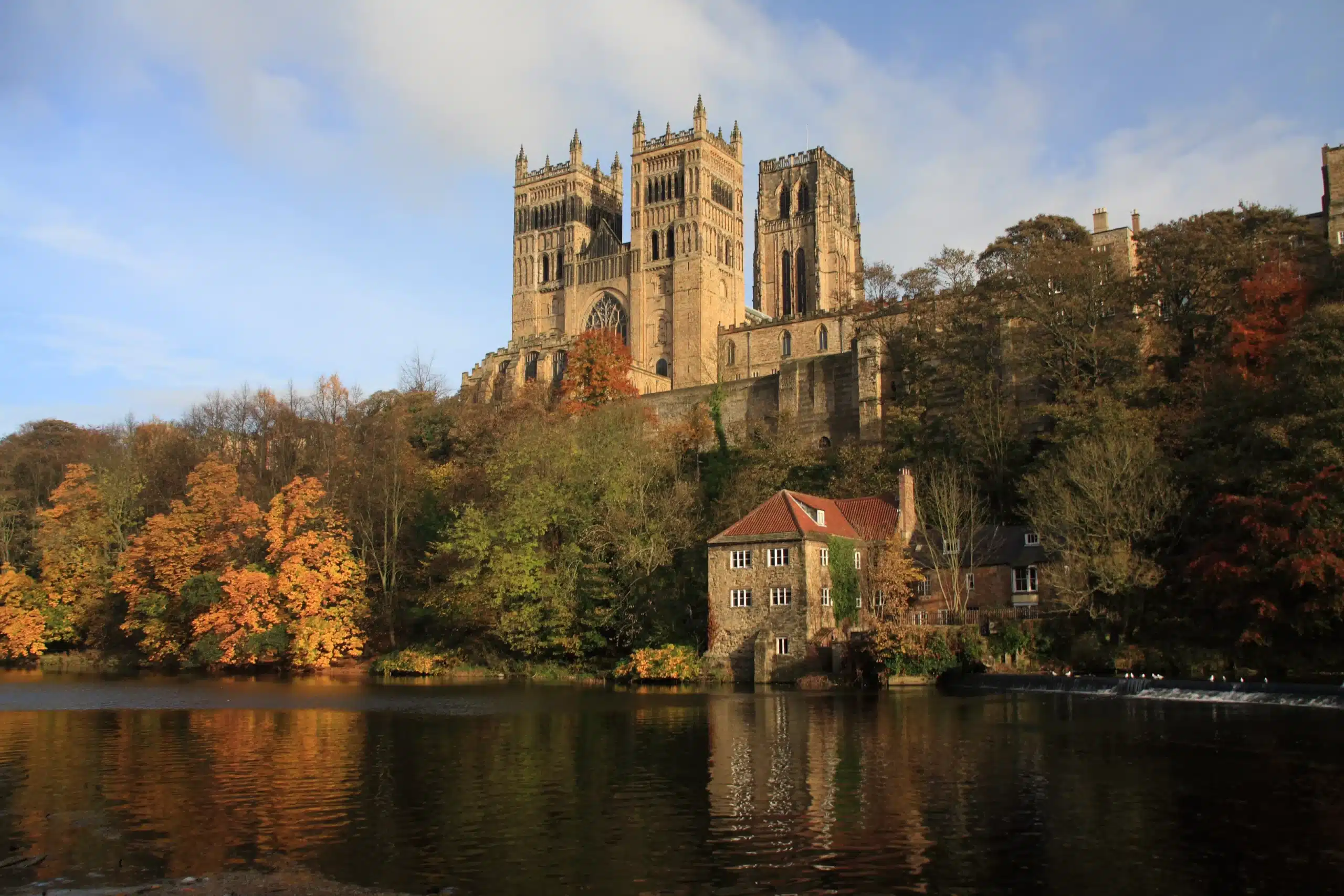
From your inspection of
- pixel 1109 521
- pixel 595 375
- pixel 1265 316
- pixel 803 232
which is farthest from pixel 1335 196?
pixel 803 232

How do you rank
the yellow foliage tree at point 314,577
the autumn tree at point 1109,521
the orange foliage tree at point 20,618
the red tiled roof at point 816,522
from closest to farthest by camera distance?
the autumn tree at point 1109,521, the red tiled roof at point 816,522, the yellow foliage tree at point 314,577, the orange foliage tree at point 20,618

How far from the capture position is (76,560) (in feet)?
183

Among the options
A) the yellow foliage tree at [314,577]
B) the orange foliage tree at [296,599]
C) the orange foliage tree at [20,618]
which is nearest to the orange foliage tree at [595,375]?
the yellow foliage tree at [314,577]

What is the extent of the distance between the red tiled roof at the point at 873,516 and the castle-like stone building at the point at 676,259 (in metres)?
37.2

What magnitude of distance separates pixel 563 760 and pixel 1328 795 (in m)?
12.7

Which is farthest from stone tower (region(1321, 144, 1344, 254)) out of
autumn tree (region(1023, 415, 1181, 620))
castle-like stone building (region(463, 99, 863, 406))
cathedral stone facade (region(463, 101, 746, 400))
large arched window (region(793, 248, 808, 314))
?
large arched window (region(793, 248, 808, 314))

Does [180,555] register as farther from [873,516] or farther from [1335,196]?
[1335,196]

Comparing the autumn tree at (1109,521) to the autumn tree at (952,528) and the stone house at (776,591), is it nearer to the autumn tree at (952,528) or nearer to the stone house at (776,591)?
the autumn tree at (952,528)

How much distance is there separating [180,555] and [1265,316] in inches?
1742

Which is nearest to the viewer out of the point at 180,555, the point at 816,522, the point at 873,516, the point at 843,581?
the point at 843,581

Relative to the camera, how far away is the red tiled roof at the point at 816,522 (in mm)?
40906

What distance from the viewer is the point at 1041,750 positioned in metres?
22.7

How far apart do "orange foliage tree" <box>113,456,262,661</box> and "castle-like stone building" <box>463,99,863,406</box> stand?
99.2 feet

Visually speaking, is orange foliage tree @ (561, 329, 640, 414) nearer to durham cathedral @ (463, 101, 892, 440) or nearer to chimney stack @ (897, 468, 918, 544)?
durham cathedral @ (463, 101, 892, 440)
